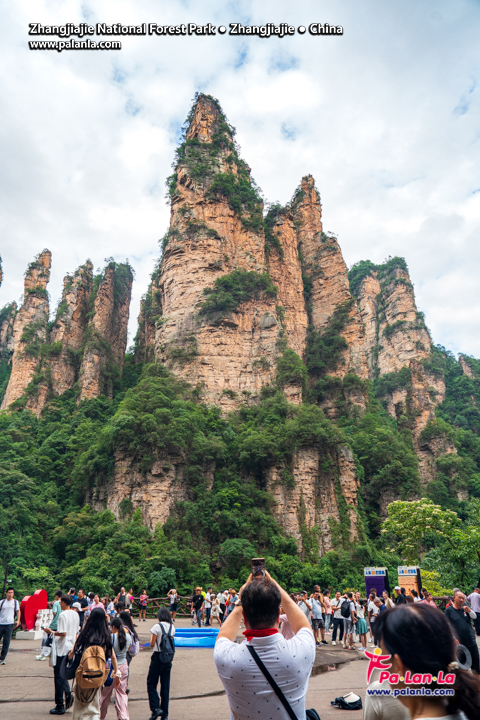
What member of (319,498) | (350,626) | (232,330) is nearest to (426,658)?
(350,626)

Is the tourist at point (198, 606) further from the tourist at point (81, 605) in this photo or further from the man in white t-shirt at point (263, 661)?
the man in white t-shirt at point (263, 661)

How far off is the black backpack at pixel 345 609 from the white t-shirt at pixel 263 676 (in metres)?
10.6

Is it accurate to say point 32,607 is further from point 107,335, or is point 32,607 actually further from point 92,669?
point 107,335

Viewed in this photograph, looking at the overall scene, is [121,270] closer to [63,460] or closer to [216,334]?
[216,334]

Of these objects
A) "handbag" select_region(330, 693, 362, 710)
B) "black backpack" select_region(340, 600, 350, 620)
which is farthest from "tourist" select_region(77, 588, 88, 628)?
"black backpack" select_region(340, 600, 350, 620)

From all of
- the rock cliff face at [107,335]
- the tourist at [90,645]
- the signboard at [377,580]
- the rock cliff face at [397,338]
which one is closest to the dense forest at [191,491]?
the rock cliff face at [107,335]

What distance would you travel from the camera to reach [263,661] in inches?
84.0

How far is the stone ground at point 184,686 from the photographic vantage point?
5.88 m

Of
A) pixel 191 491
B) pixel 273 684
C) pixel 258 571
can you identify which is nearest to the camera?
pixel 273 684

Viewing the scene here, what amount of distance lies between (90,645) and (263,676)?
2.89 m

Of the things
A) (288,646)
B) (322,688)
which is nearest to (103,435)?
(322,688)

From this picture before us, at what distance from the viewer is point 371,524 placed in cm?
3578

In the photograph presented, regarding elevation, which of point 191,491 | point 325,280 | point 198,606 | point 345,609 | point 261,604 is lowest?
point 198,606

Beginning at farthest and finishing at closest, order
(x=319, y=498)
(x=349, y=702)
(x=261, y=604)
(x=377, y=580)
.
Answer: (x=319, y=498), (x=377, y=580), (x=349, y=702), (x=261, y=604)
